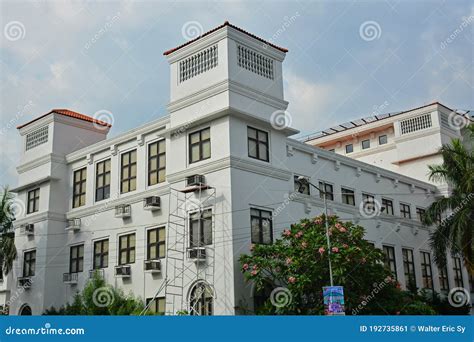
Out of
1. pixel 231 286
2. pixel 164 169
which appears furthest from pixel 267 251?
pixel 164 169

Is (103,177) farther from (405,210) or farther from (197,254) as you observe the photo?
(405,210)

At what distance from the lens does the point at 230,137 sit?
22.2m

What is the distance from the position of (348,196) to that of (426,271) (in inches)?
311

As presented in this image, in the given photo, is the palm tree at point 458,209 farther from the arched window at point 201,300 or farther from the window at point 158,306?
the window at point 158,306

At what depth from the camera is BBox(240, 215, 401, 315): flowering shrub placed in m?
19.5

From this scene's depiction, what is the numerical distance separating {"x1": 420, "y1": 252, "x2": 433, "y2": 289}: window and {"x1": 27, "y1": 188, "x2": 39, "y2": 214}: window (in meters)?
21.4

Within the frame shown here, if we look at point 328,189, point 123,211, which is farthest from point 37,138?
point 328,189

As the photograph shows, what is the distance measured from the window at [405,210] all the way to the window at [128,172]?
15384 mm

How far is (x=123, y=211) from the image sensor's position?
26203 millimetres

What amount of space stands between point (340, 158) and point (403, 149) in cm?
941

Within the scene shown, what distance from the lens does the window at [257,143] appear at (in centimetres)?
2316

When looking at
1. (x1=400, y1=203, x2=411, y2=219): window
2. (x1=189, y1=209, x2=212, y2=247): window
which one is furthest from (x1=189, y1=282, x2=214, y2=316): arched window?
(x1=400, y1=203, x2=411, y2=219): window

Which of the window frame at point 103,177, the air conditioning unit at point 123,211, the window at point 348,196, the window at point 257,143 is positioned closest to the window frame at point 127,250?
the air conditioning unit at point 123,211
